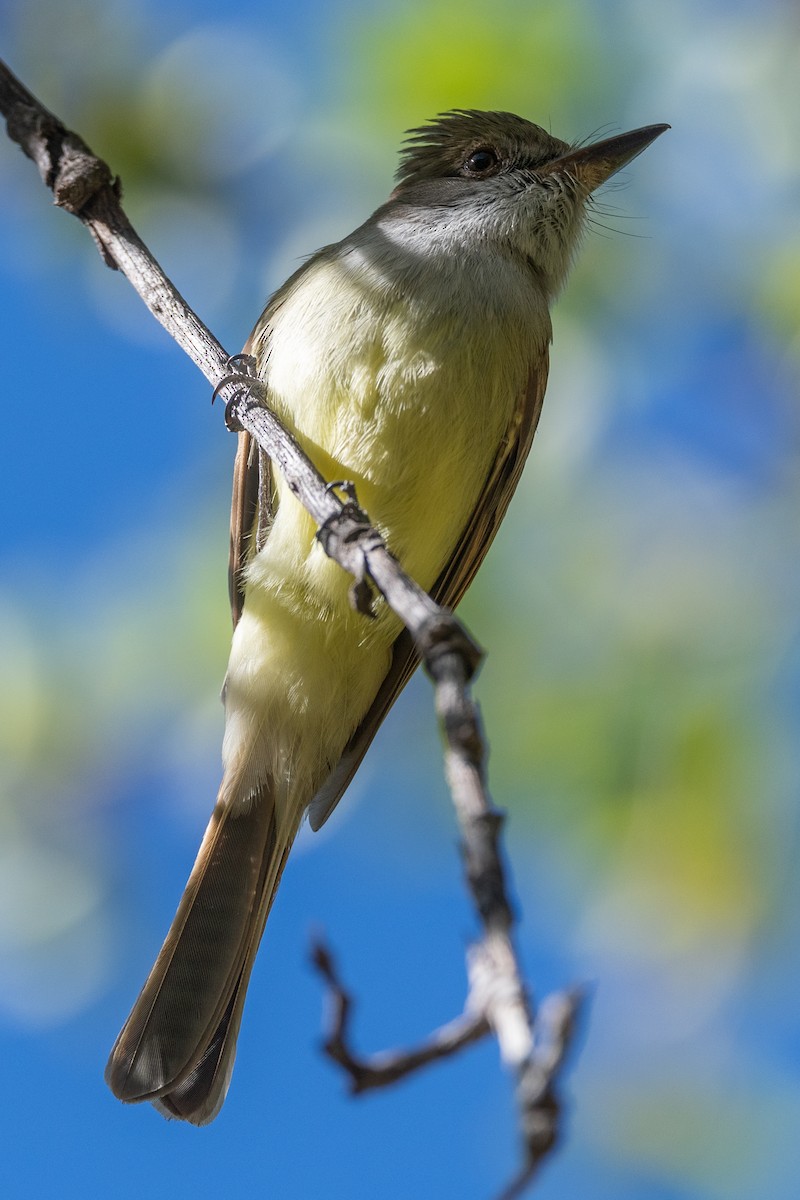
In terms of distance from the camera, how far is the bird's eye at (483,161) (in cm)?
527

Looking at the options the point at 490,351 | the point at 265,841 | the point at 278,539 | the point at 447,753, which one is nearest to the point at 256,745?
the point at 265,841

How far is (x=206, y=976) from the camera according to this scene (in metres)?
4.19

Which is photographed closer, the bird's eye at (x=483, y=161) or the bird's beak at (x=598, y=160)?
the bird's beak at (x=598, y=160)

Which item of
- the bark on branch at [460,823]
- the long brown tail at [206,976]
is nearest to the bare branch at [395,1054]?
the bark on branch at [460,823]

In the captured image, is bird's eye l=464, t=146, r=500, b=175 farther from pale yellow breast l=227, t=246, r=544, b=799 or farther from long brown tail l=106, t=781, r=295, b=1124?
long brown tail l=106, t=781, r=295, b=1124

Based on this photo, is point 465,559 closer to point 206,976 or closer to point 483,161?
point 206,976

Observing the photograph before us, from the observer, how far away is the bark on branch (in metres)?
1.42

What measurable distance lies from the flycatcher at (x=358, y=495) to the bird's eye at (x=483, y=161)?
0.66 feet

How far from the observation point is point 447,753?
1.77 meters

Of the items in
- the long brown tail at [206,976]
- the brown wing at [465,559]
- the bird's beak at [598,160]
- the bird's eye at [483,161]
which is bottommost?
the long brown tail at [206,976]

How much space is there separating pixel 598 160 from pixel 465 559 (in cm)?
170

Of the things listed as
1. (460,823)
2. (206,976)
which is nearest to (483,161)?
(206,976)

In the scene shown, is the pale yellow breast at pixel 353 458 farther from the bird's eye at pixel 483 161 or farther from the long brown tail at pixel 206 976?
the bird's eye at pixel 483 161

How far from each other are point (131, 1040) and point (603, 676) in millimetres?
1892
